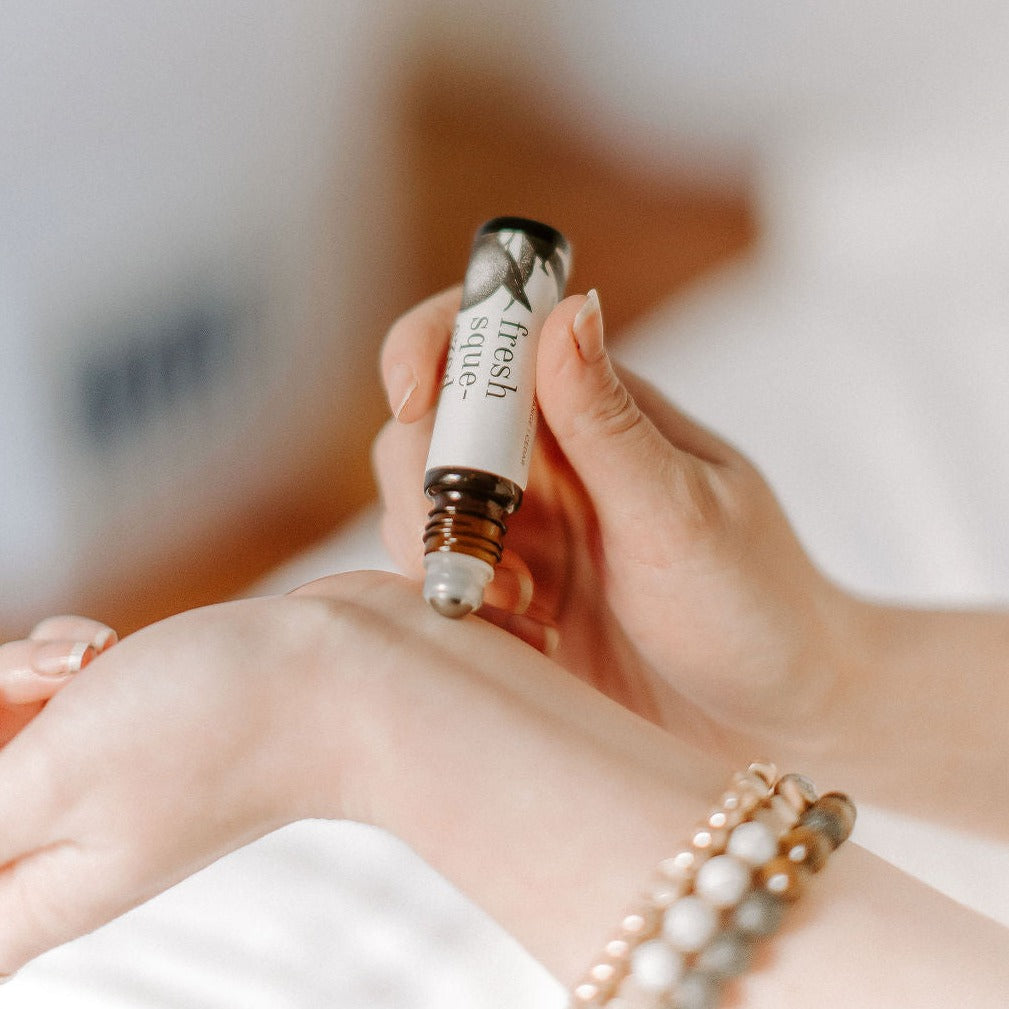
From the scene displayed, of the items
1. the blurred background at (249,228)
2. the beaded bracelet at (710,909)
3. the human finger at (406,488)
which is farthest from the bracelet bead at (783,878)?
the blurred background at (249,228)

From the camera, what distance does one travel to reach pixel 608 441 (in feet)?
1.89

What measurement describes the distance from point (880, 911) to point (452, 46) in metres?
0.91

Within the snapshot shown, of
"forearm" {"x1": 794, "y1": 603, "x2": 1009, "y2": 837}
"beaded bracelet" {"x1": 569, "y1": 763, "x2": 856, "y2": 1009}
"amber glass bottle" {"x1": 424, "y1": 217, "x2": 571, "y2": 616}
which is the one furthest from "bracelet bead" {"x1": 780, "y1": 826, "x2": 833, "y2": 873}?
"forearm" {"x1": 794, "y1": 603, "x2": 1009, "y2": 837}

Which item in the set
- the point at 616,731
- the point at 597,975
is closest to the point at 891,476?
the point at 616,731

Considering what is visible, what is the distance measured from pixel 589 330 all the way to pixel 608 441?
0.08 meters

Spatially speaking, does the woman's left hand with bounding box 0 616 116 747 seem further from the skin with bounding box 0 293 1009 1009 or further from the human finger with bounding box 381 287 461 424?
the human finger with bounding box 381 287 461 424

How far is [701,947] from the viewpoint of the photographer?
0.40m

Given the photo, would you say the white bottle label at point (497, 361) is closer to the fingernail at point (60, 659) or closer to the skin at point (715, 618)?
the skin at point (715, 618)

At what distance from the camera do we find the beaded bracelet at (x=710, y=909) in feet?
1.30

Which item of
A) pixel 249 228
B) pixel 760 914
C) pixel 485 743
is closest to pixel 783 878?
pixel 760 914

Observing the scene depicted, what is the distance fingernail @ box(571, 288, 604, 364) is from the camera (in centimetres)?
51

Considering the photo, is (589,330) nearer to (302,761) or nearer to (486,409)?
(486,409)

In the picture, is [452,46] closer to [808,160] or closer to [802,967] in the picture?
[808,160]

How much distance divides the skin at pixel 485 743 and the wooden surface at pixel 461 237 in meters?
0.52
